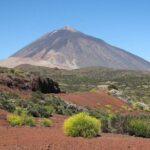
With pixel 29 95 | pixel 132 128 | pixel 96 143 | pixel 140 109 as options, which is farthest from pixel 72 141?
pixel 140 109

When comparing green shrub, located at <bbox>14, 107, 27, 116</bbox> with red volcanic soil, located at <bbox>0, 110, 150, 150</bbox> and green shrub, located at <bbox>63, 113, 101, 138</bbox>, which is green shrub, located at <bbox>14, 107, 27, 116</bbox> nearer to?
red volcanic soil, located at <bbox>0, 110, 150, 150</bbox>

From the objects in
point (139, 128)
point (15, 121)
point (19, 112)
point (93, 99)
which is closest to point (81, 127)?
point (139, 128)

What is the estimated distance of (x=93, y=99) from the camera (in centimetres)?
4572

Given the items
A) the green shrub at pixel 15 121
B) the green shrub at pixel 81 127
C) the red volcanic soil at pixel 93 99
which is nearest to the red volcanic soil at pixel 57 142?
the green shrub at pixel 81 127

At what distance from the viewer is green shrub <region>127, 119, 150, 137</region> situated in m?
18.0

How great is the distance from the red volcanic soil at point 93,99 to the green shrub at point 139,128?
22.3 metres

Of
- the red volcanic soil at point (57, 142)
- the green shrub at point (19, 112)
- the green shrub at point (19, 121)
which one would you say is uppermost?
the green shrub at point (19, 112)

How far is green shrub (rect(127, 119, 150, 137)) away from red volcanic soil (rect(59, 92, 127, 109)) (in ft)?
73.1

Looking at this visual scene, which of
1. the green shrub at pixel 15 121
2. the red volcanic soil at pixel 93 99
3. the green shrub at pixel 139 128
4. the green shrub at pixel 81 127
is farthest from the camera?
the red volcanic soil at pixel 93 99

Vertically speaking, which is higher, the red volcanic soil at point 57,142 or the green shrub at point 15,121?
the green shrub at point 15,121

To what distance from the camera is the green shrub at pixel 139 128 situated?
1803cm

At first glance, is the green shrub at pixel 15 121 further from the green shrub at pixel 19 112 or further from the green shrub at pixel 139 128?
the green shrub at pixel 139 128

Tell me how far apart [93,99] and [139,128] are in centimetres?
2742

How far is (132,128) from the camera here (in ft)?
61.0
